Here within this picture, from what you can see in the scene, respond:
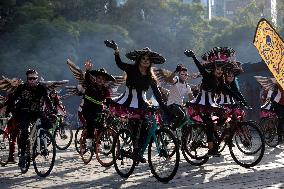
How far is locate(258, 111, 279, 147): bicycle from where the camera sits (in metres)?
13.1

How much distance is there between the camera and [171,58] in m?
56.9

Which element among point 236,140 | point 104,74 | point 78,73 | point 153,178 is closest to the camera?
point 153,178

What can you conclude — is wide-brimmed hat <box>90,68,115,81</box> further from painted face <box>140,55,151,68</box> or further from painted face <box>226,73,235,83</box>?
painted face <box>226,73,235,83</box>

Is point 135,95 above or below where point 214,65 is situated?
below

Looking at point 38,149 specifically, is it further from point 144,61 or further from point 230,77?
point 230,77

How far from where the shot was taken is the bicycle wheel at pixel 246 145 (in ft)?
26.9

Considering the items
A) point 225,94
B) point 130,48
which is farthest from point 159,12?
point 225,94

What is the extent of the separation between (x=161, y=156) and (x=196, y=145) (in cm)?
185

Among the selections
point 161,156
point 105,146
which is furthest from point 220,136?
point 105,146

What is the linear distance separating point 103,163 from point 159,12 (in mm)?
56556

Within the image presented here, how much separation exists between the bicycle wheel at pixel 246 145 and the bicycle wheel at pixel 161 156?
158 cm

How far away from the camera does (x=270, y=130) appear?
13.3 metres

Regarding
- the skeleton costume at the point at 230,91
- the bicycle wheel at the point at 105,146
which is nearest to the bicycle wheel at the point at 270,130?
the skeleton costume at the point at 230,91

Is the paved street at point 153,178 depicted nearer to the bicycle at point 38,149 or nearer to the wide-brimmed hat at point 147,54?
the bicycle at point 38,149
